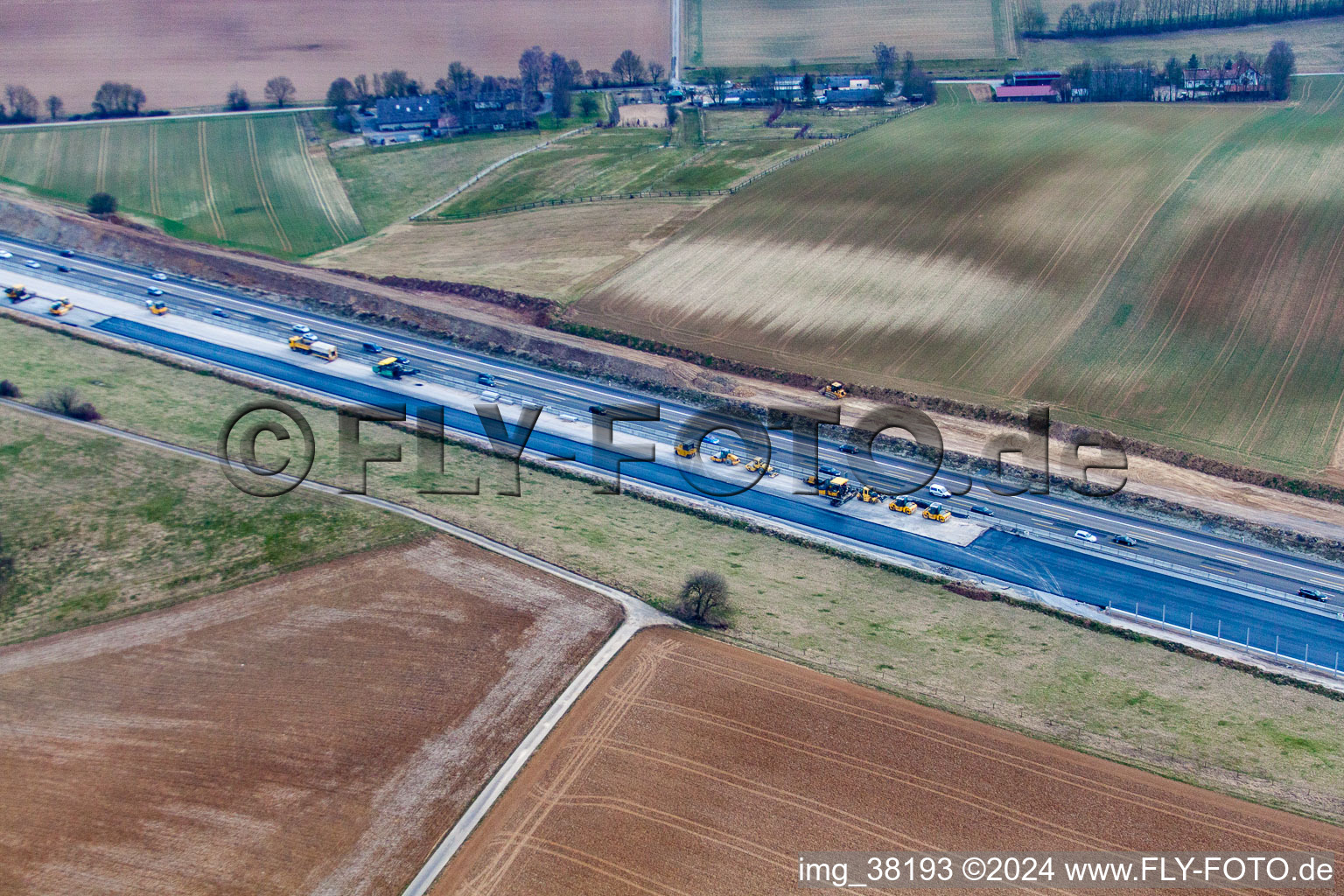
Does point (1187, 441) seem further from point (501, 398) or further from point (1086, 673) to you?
point (501, 398)

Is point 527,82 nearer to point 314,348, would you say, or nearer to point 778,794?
point 314,348

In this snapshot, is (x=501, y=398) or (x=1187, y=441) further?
(x=501, y=398)

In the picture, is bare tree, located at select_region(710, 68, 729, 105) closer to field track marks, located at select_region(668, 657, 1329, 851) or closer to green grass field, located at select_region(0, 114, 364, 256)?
green grass field, located at select_region(0, 114, 364, 256)

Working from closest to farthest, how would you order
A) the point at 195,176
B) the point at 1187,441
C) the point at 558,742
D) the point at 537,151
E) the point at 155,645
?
the point at 558,742 → the point at 155,645 → the point at 1187,441 → the point at 195,176 → the point at 537,151

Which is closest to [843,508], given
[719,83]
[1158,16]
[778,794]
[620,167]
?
[778,794]

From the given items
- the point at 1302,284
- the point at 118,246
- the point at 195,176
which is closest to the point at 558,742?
the point at 1302,284

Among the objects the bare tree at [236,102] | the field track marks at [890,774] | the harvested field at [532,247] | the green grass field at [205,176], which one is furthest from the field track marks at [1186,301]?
the bare tree at [236,102]
